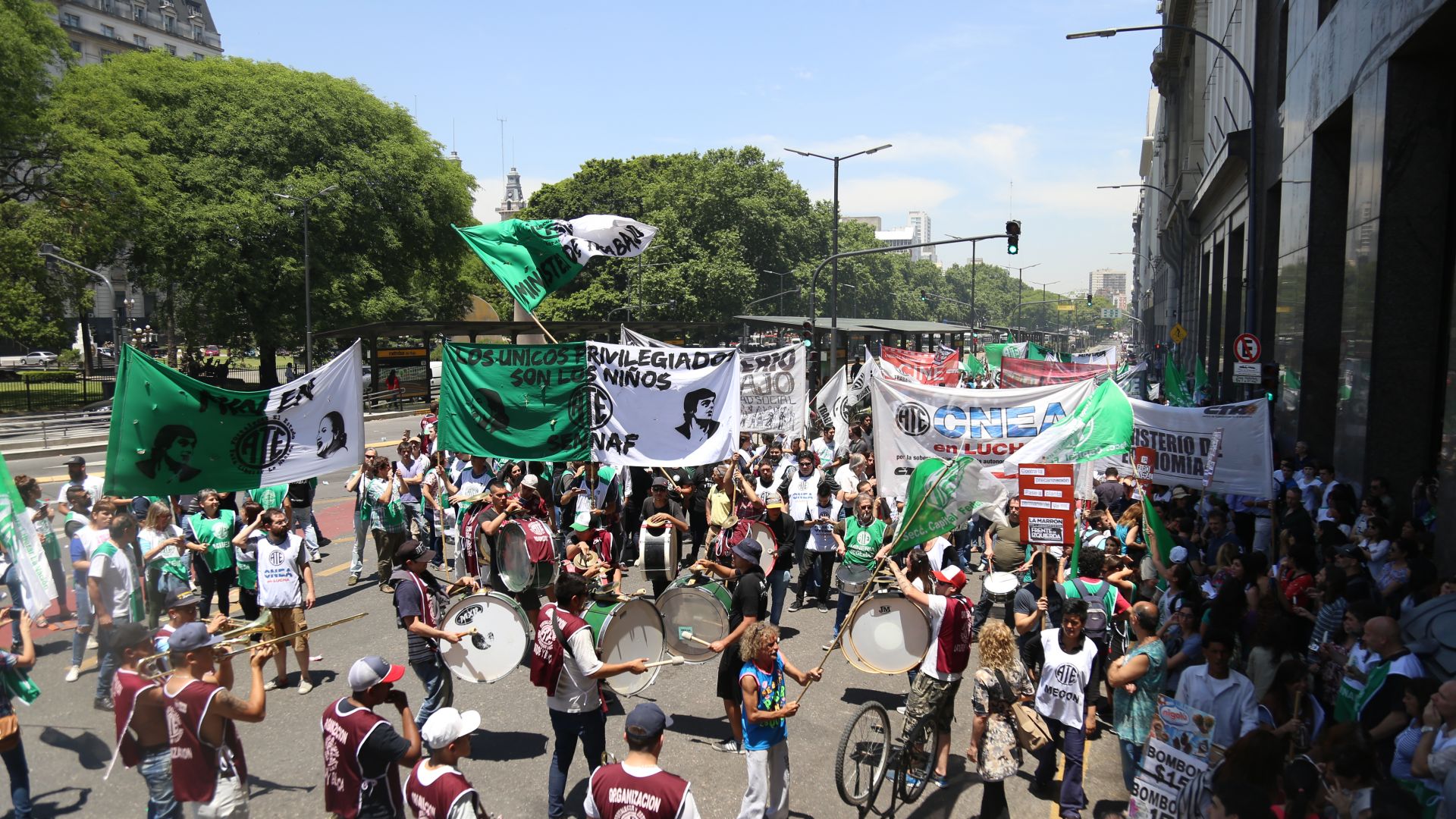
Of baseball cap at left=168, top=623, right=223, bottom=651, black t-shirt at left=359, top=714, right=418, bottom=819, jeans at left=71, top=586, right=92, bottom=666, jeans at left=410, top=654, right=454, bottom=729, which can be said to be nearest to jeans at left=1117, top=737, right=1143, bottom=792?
black t-shirt at left=359, top=714, right=418, bottom=819

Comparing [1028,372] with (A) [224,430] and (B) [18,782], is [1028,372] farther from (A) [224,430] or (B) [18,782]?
(B) [18,782]

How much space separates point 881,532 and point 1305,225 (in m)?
11.4

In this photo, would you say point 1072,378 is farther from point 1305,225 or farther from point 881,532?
point 881,532

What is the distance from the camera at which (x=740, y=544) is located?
7.73m

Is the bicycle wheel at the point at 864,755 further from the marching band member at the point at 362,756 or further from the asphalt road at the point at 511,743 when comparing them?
the marching band member at the point at 362,756

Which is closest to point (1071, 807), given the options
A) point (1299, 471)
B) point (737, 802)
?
point (737, 802)

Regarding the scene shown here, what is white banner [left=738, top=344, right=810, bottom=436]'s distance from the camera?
1416 centimetres

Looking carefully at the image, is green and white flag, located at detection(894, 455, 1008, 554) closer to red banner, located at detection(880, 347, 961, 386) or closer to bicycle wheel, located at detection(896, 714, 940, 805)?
bicycle wheel, located at detection(896, 714, 940, 805)

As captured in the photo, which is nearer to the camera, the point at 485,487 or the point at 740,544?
the point at 740,544

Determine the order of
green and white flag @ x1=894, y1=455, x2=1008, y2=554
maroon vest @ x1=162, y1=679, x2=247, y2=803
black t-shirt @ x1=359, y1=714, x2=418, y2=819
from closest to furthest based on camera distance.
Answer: black t-shirt @ x1=359, y1=714, x2=418, y2=819, maroon vest @ x1=162, y1=679, x2=247, y2=803, green and white flag @ x1=894, y1=455, x2=1008, y2=554

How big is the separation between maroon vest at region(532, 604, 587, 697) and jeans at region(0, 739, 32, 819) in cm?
299

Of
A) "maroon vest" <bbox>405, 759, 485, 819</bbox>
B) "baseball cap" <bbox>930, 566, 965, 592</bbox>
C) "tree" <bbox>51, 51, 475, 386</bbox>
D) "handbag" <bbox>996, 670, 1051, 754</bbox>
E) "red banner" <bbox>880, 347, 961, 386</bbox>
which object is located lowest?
"handbag" <bbox>996, 670, 1051, 754</bbox>

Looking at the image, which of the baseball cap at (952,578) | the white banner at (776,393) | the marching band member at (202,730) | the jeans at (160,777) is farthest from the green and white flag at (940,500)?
the white banner at (776,393)

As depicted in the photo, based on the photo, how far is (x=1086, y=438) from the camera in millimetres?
10289
